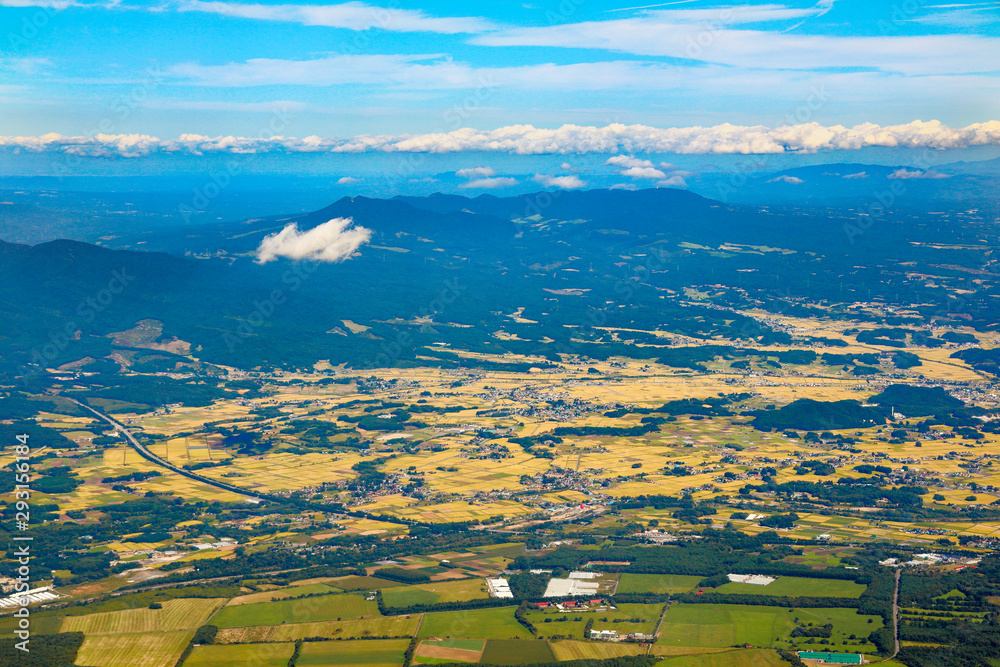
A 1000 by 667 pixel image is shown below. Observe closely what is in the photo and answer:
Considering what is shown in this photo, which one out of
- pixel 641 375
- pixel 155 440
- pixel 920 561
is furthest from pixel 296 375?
pixel 920 561

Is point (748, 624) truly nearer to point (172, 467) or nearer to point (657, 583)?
point (657, 583)

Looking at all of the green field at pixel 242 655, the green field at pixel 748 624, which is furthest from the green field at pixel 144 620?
the green field at pixel 748 624

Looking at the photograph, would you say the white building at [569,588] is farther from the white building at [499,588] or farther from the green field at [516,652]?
the green field at [516,652]

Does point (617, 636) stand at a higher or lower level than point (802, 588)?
higher

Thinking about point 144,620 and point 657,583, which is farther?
point 657,583

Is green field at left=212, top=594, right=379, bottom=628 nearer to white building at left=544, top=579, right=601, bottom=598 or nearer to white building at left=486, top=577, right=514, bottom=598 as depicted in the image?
white building at left=486, top=577, right=514, bottom=598

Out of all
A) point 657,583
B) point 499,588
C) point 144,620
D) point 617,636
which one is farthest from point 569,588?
point 144,620
